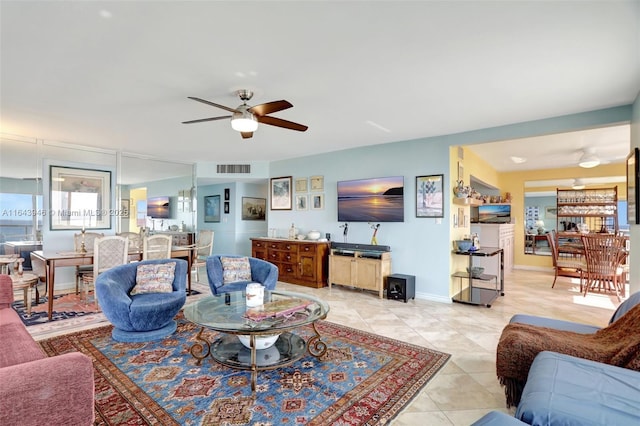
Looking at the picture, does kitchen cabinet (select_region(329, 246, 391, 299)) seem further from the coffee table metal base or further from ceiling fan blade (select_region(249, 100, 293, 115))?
ceiling fan blade (select_region(249, 100, 293, 115))

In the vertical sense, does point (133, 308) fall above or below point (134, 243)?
below

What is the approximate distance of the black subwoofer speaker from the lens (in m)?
4.78

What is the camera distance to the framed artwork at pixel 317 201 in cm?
633

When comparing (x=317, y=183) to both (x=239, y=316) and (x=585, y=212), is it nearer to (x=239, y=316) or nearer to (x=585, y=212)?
(x=239, y=316)

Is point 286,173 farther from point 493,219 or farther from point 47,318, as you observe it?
point 493,219

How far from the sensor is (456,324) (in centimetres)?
379

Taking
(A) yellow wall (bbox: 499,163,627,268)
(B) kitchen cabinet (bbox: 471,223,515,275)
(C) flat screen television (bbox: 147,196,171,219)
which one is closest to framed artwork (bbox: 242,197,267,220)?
(C) flat screen television (bbox: 147,196,171,219)

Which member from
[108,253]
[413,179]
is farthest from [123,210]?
[413,179]

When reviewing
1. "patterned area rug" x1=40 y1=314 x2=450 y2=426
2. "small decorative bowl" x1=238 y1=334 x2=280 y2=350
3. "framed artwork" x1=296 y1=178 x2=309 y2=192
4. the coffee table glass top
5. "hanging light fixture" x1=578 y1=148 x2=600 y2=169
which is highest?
"hanging light fixture" x1=578 y1=148 x2=600 y2=169

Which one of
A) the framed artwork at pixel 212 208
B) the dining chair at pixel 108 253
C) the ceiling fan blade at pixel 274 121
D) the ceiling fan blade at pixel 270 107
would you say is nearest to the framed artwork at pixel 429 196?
the ceiling fan blade at pixel 274 121

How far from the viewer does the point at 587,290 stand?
17.9 ft

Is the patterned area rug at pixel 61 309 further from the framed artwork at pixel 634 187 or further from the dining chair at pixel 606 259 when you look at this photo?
the dining chair at pixel 606 259

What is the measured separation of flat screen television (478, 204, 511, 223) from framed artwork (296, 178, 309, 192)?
4472mm

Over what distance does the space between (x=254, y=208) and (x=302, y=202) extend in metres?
2.82
